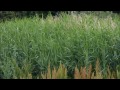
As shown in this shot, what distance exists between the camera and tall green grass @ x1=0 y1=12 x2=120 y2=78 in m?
5.55

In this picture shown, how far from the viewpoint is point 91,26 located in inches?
266

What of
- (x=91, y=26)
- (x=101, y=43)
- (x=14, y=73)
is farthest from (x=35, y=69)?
(x=91, y=26)

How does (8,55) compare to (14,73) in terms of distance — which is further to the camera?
(8,55)

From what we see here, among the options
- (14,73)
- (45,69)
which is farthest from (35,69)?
(14,73)

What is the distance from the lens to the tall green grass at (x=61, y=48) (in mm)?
5547

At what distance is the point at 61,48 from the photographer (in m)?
5.93

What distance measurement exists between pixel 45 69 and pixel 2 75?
2.34ft
